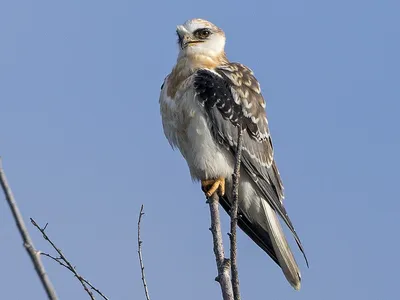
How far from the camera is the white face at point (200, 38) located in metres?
5.79

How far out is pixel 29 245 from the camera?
6.64ft

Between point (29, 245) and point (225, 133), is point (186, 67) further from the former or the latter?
point (29, 245)

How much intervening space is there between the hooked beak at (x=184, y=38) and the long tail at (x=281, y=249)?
1.30 metres

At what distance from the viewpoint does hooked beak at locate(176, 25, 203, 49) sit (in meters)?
5.81

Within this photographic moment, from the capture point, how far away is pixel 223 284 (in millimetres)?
3438

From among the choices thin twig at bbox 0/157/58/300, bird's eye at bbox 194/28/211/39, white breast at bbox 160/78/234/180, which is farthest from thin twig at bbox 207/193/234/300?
bird's eye at bbox 194/28/211/39

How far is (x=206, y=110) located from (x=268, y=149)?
65 cm

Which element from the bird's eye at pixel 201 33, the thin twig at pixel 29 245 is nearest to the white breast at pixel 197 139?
the bird's eye at pixel 201 33

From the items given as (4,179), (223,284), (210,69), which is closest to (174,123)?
(210,69)

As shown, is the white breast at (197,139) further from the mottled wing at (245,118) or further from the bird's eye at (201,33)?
the bird's eye at (201,33)

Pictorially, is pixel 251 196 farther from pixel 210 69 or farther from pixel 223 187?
pixel 210 69

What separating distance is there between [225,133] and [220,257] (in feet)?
5.38

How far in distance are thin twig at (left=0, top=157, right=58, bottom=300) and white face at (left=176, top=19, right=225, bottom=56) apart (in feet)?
12.5

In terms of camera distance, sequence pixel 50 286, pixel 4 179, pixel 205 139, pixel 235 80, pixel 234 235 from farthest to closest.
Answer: pixel 235 80 → pixel 205 139 → pixel 234 235 → pixel 4 179 → pixel 50 286
